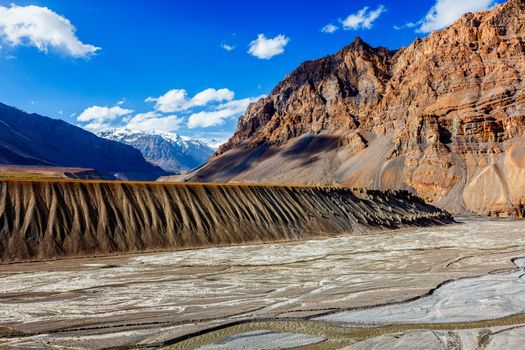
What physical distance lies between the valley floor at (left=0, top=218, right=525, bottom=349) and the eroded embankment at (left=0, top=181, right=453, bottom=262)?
99.4 inches

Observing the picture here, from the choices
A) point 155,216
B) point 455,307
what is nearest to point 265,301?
point 455,307

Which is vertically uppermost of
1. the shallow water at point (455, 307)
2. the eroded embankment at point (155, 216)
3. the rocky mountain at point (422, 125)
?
the rocky mountain at point (422, 125)

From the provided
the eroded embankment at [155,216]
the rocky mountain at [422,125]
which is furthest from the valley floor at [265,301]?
the rocky mountain at [422,125]

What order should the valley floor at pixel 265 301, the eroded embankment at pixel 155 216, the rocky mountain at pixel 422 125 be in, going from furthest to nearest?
the rocky mountain at pixel 422 125
the eroded embankment at pixel 155 216
the valley floor at pixel 265 301

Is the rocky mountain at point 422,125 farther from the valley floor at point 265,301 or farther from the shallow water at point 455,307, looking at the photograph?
the shallow water at point 455,307

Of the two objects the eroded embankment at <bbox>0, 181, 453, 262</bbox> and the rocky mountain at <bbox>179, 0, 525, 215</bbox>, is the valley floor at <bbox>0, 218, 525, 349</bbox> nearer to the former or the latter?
the eroded embankment at <bbox>0, 181, 453, 262</bbox>

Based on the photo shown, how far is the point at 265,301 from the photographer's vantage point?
19234mm

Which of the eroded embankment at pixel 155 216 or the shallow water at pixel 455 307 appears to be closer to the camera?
the shallow water at pixel 455 307

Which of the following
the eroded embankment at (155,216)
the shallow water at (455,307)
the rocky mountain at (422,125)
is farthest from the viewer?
the rocky mountain at (422,125)

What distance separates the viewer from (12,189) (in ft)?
113

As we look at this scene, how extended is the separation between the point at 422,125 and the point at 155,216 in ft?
289

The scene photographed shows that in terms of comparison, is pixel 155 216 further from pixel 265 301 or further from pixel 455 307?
pixel 455 307

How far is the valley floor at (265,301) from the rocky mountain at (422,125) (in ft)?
197

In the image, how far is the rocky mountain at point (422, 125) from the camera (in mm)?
90562
